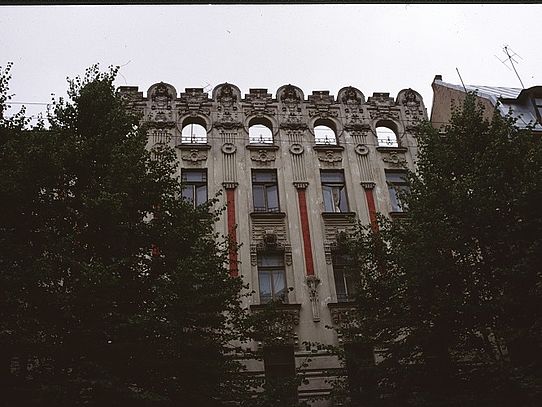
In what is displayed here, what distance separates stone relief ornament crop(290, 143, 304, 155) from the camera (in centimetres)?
1889

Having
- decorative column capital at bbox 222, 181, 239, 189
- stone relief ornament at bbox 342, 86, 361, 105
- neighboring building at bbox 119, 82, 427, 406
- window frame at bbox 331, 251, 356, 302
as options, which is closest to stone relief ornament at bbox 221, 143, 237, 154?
neighboring building at bbox 119, 82, 427, 406

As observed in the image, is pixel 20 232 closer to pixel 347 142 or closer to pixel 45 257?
pixel 45 257

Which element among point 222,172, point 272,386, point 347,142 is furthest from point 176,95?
point 272,386

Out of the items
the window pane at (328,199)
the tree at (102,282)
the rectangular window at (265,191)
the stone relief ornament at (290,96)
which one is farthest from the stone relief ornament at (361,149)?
the tree at (102,282)

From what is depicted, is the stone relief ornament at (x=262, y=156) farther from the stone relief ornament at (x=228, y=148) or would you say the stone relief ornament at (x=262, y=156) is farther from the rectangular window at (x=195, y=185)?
the rectangular window at (x=195, y=185)

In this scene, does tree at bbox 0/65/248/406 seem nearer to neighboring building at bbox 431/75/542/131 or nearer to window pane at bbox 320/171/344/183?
window pane at bbox 320/171/344/183

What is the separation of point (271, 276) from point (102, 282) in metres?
7.42

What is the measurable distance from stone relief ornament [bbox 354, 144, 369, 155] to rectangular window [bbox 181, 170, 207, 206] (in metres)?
5.51

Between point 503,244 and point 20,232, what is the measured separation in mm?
10243

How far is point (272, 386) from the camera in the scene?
10.5 m

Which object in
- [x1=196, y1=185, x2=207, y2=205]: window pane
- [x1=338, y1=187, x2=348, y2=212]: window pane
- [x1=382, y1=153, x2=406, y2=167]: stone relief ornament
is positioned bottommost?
[x1=338, y1=187, x2=348, y2=212]: window pane

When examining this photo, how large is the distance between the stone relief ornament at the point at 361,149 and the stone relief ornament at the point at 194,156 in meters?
5.45

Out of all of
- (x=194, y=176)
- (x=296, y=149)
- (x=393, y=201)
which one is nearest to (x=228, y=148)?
(x=194, y=176)

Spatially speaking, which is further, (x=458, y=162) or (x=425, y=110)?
(x=425, y=110)
